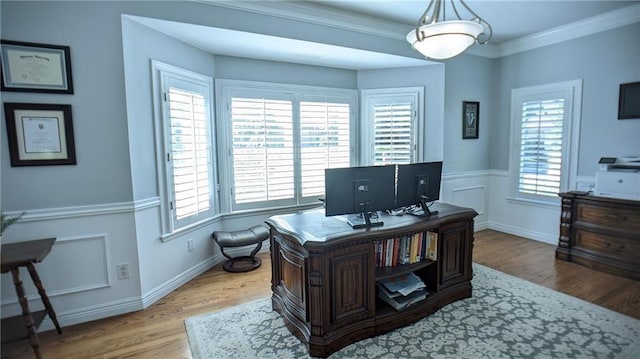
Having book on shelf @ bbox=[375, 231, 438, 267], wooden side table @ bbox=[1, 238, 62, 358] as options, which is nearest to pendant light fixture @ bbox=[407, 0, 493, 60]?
book on shelf @ bbox=[375, 231, 438, 267]

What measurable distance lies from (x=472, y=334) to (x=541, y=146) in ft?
10.8

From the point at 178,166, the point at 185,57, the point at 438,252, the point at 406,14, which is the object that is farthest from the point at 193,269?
the point at 406,14

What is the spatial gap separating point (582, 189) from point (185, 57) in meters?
5.02

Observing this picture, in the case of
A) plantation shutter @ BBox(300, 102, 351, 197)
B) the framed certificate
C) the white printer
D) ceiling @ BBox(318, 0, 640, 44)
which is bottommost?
the white printer

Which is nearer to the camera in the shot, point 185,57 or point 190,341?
point 190,341

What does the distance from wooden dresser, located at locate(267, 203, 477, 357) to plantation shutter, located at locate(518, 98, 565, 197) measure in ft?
8.33

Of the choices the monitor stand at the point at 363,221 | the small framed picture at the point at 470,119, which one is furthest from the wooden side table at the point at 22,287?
the small framed picture at the point at 470,119

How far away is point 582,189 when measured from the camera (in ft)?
13.5

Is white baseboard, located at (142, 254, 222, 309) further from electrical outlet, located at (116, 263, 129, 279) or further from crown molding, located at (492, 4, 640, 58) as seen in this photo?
crown molding, located at (492, 4, 640, 58)

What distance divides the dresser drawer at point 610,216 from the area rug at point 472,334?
1.20 m

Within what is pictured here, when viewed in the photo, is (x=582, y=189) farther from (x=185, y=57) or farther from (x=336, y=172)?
(x=185, y=57)

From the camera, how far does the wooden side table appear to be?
82.0 inches

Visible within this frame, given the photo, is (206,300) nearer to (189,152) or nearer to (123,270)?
(123,270)

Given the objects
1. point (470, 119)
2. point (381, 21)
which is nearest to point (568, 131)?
point (470, 119)
